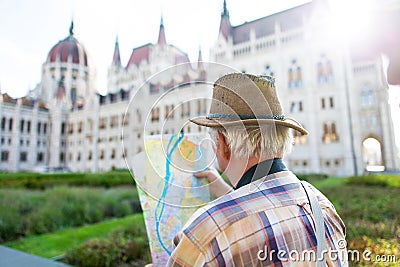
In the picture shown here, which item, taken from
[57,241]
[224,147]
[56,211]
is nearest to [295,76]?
[56,211]

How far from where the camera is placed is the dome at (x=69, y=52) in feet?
167

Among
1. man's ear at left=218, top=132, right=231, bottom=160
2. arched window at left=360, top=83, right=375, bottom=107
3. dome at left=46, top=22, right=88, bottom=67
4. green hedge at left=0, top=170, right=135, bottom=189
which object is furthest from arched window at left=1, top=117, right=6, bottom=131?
man's ear at left=218, top=132, right=231, bottom=160

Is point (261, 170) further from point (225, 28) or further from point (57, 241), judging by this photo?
point (225, 28)

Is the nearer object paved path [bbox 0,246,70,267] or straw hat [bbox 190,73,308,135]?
straw hat [bbox 190,73,308,135]

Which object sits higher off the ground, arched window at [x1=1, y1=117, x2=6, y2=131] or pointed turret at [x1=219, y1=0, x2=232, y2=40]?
pointed turret at [x1=219, y1=0, x2=232, y2=40]

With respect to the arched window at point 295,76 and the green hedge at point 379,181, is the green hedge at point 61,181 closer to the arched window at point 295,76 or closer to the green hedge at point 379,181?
the green hedge at point 379,181

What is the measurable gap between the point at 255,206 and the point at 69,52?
58.2 metres

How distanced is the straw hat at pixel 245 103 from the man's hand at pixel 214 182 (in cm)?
66

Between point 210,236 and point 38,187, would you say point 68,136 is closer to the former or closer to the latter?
point 38,187

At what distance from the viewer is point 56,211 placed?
22.0 feet

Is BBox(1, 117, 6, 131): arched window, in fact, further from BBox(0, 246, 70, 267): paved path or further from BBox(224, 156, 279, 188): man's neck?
BBox(224, 156, 279, 188): man's neck

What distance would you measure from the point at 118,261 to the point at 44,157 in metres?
43.5

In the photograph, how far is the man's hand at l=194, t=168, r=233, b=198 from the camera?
1656 mm

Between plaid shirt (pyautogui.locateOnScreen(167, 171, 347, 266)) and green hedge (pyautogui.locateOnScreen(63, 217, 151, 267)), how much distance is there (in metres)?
3.50
